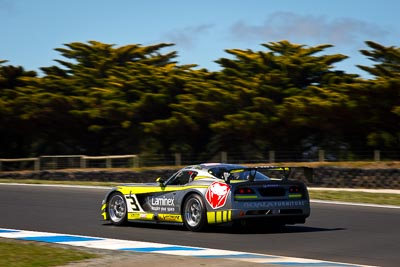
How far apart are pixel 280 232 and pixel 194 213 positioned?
152 centimetres

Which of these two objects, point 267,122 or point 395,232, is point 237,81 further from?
point 395,232

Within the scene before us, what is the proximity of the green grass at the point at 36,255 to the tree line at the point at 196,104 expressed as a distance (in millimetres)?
25796

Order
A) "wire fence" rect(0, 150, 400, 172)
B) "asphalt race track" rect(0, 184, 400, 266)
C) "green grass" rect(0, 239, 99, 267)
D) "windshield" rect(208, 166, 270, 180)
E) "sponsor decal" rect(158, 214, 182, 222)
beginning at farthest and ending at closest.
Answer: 1. "wire fence" rect(0, 150, 400, 172)
2. "sponsor decal" rect(158, 214, 182, 222)
3. "windshield" rect(208, 166, 270, 180)
4. "asphalt race track" rect(0, 184, 400, 266)
5. "green grass" rect(0, 239, 99, 267)

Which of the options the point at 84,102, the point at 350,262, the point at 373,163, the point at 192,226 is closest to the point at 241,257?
the point at 350,262

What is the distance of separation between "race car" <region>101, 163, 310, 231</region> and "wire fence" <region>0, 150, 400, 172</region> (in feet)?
67.2

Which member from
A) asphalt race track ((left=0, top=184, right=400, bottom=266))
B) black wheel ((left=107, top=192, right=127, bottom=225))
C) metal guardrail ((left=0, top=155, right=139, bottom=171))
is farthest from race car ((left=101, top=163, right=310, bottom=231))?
metal guardrail ((left=0, top=155, right=139, bottom=171))

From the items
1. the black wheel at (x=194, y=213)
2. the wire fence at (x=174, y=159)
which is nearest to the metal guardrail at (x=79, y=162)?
the wire fence at (x=174, y=159)

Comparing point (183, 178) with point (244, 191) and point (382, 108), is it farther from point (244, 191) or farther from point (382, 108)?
point (382, 108)

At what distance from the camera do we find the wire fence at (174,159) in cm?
3609

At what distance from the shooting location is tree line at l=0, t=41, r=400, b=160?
3866 centimetres

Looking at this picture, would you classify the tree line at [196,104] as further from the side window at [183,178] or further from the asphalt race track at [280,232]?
the side window at [183,178]

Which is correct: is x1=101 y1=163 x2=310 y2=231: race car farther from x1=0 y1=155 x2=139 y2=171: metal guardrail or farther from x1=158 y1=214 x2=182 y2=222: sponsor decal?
x1=0 y1=155 x2=139 y2=171: metal guardrail

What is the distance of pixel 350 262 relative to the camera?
10.4 m

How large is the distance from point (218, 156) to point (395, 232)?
Result: 26665 millimetres
